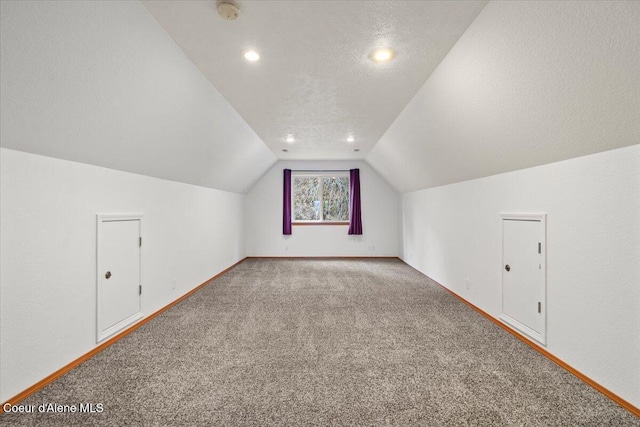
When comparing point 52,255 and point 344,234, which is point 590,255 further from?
point 344,234

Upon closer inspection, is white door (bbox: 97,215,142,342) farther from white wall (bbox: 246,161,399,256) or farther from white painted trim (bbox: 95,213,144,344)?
white wall (bbox: 246,161,399,256)

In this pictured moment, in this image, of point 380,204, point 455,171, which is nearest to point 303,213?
point 380,204

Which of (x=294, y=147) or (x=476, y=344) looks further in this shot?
(x=294, y=147)

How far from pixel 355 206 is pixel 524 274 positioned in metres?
4.34

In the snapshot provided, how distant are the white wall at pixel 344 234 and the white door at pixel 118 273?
3928 mm

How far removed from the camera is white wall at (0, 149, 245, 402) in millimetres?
1652

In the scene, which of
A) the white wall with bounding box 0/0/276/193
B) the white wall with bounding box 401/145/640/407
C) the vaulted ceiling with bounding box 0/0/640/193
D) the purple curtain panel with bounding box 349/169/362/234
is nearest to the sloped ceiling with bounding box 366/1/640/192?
the vaulted ceiling with bounding box 0/0/640/193

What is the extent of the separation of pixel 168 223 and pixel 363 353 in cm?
273

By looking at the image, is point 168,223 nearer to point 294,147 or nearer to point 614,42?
point 294,147

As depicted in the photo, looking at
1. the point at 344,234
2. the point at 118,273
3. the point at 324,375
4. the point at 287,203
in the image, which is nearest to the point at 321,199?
the point at 287,203

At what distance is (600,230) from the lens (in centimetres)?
176

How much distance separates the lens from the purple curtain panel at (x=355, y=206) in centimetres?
660

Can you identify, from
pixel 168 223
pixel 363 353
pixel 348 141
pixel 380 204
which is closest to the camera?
pixel 363 353

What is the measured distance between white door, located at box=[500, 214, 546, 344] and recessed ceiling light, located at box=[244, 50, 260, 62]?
2.62 meters
